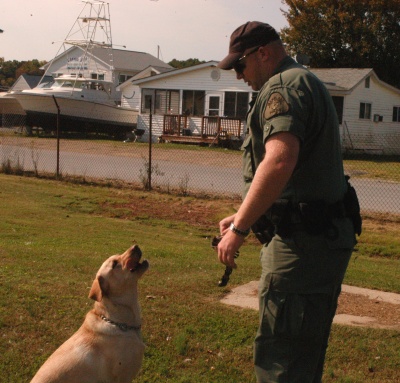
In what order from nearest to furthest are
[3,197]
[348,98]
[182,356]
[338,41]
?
[182,356]
[3,197]
[348,98]
[338,41]

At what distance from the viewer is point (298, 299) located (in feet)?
10.3

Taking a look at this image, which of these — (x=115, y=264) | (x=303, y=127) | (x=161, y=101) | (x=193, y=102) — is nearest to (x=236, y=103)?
(x=193, y=102)

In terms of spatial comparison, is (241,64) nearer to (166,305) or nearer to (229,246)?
(229,246)

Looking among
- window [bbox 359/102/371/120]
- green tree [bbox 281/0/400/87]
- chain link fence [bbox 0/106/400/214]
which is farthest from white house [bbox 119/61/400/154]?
green tree [bbox 281/0/400/87]

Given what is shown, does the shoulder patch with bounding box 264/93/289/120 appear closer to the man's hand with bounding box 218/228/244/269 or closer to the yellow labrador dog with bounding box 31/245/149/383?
the man's hand with bounding box 218/228/244/269

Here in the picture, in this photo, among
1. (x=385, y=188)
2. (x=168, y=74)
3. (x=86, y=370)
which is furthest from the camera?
(x=168, y=74)

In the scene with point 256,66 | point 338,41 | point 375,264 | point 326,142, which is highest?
point 338,41

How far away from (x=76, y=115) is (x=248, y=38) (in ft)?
105

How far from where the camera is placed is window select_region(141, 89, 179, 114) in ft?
118

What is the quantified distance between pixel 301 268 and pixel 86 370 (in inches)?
57.3

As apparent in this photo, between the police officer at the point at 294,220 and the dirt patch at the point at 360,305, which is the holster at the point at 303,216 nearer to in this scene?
the police officer at the point at 294,220

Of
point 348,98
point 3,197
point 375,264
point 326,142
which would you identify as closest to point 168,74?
point 348,98

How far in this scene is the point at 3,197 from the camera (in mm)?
12781

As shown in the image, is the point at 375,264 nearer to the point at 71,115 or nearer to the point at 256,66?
the point at 256,66
